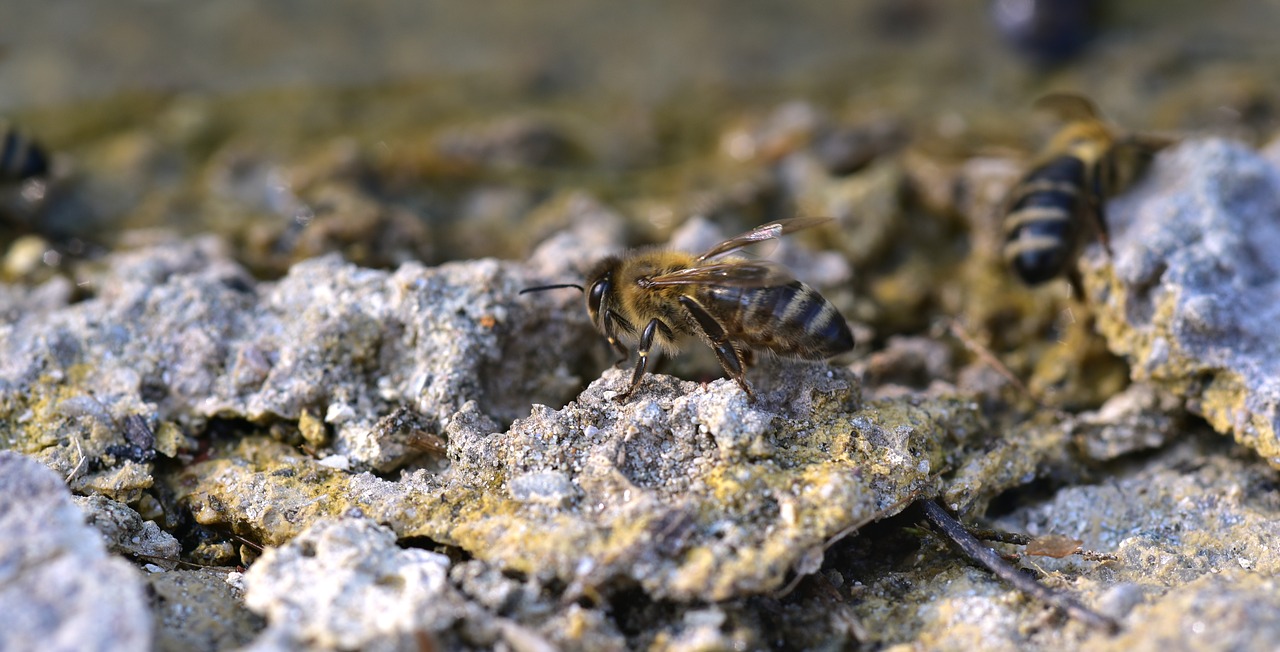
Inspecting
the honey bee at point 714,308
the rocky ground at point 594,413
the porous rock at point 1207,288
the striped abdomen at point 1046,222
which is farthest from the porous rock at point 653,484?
the striped abdomen at point 1046,222

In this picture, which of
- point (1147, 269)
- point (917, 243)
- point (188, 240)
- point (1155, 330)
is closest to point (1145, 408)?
point (1155, 330)

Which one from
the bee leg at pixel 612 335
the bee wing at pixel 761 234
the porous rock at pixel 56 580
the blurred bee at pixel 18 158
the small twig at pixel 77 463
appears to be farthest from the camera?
the blurred bee at pixel 18 158

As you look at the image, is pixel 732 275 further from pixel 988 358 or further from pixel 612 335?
pixel 988 358

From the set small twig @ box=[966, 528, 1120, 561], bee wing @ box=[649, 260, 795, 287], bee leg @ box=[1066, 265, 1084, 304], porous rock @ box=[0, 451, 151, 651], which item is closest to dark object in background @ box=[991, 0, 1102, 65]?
bee leg @ box=[1066, 265, 1084, 304]

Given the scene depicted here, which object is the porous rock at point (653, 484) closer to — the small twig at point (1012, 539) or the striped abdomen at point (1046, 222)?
the small twig at point (1012, 539)

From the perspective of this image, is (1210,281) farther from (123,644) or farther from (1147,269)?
(123,644)

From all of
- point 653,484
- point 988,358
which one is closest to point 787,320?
point 653,484
